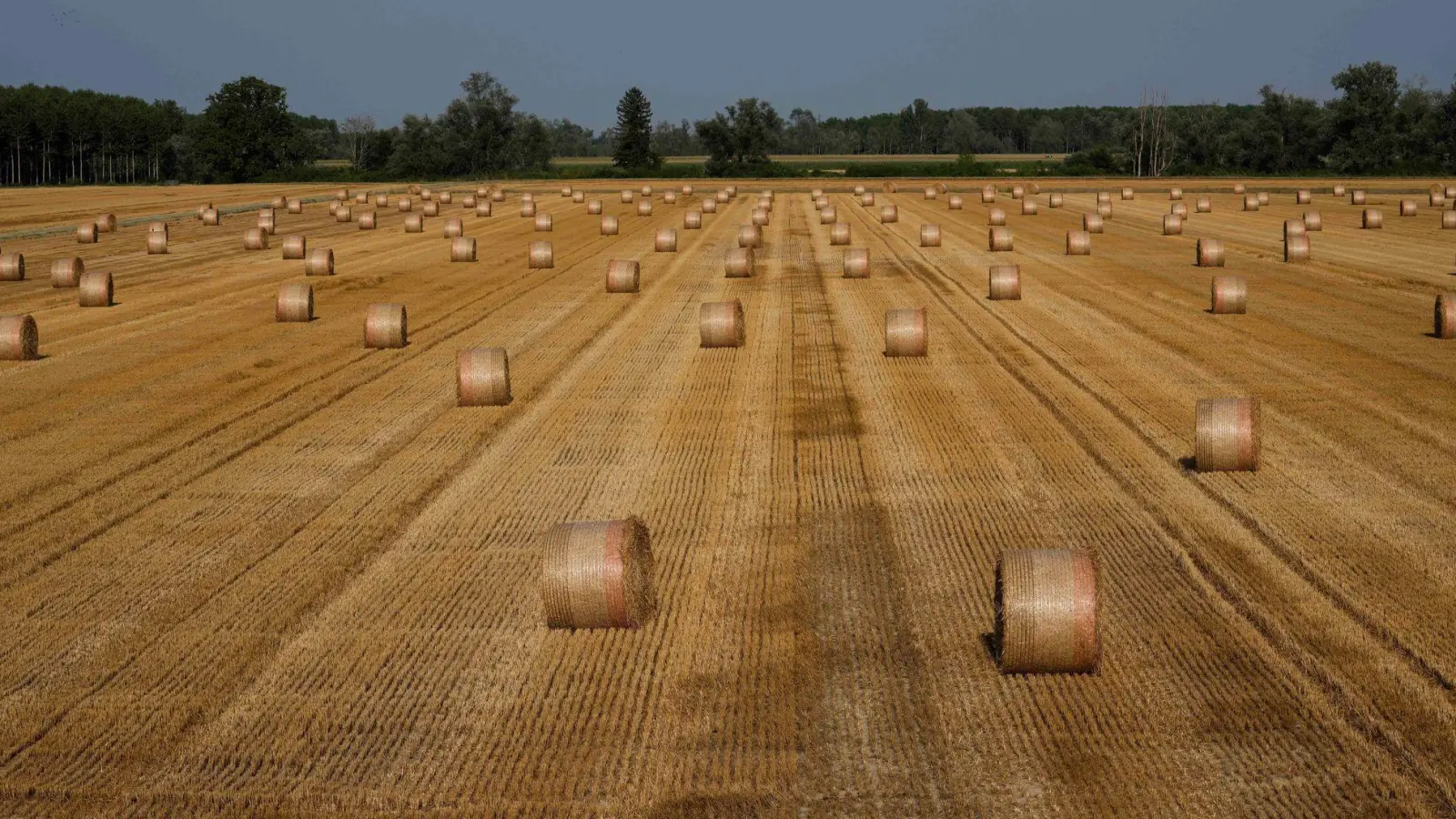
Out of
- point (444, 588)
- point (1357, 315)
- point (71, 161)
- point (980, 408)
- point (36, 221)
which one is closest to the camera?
point (444, 588)

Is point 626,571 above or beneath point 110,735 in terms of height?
above

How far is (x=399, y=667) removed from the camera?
9.30 meters

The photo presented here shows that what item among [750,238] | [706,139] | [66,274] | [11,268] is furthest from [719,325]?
[706,139]

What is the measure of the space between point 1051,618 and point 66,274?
87.9 ft

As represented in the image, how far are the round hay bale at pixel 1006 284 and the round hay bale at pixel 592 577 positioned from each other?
18.2 metres

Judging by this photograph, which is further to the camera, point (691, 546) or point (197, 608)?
point (691, 546)

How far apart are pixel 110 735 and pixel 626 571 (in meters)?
3.15

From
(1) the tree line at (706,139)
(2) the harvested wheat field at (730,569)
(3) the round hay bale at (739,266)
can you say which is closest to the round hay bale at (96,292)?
(2) the harvested wheat field at (730,569)

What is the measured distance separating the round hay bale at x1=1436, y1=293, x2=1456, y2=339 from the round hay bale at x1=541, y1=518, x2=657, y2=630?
1599 centimetres

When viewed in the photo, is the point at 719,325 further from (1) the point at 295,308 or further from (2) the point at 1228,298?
(2) the point at 1228,298

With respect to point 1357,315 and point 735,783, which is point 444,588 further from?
point 1357,315

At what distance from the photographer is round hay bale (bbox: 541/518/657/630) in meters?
9.66

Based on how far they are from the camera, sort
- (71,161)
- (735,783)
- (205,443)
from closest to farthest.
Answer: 1. (735,783)
2. (205,443)
3. (71,161)

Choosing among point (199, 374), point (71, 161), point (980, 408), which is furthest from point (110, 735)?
point (71, 161)
